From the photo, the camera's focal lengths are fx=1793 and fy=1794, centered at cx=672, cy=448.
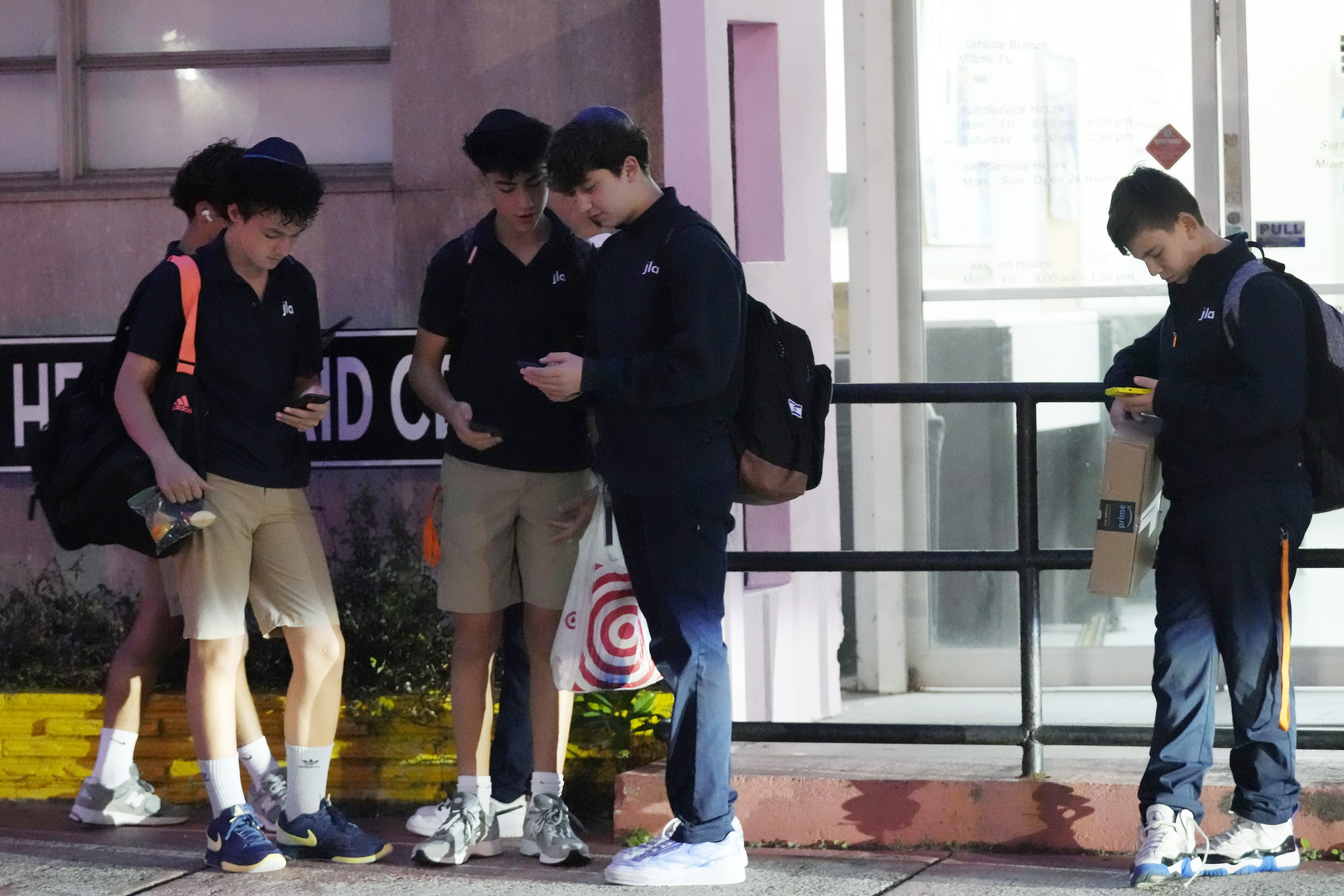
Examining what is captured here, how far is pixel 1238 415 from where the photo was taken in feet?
13.4

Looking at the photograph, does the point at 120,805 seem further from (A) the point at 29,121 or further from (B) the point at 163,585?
(A) the point at 29,121

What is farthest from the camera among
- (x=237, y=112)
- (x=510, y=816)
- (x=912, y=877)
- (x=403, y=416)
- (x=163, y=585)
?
(x=237, y=112)

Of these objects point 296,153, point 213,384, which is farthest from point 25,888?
point 296,153

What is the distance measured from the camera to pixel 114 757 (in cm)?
527

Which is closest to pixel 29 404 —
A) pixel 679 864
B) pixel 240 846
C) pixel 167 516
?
pixel 167 516

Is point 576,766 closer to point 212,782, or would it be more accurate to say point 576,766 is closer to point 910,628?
point 212,782

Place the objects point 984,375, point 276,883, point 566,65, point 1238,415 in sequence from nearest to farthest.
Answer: point 1238,415, point 276,883, point 566,65, point 984,375

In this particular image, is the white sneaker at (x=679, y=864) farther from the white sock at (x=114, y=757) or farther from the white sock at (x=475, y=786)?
the white sock at (x=114, y=757)

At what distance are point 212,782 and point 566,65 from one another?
2.72 m

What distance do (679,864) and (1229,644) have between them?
1.42 meters

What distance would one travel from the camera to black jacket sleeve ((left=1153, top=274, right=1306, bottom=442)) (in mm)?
4074

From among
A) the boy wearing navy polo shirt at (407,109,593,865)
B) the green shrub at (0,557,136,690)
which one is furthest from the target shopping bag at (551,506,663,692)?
the green shrub at (0,557,136,690)

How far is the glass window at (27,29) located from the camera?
21.6 feet

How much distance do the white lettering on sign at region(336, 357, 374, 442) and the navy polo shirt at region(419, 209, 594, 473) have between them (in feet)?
4.71
